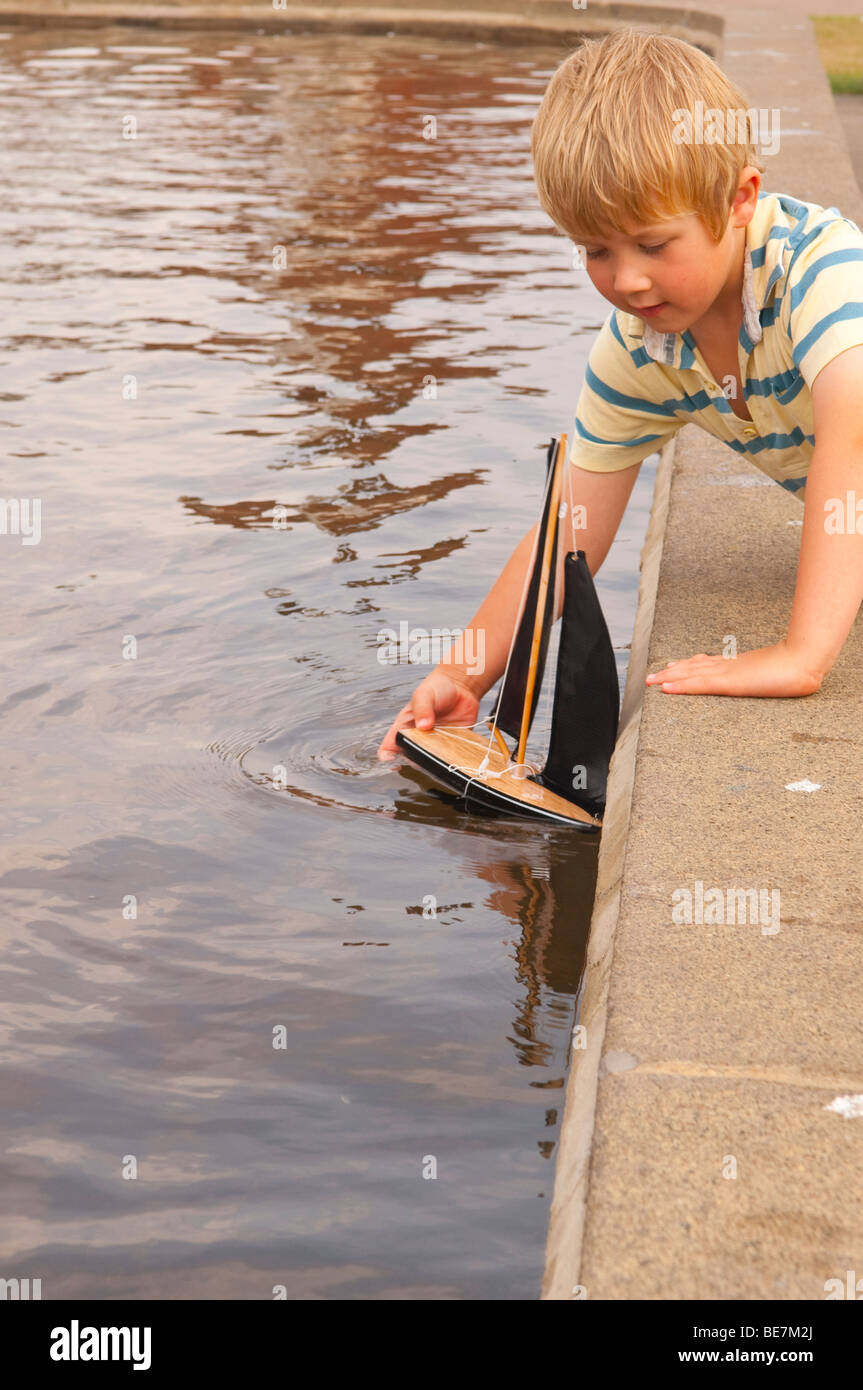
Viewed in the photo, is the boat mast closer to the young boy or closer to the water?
the young boy

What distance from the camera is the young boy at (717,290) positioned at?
278 centimetres

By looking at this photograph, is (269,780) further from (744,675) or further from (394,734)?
(744,675)

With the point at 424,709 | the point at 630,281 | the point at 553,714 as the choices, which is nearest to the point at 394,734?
the point at 424,709

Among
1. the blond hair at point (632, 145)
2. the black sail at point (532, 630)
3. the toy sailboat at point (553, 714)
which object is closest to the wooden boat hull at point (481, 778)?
the toy sailboat at point (553, 714)

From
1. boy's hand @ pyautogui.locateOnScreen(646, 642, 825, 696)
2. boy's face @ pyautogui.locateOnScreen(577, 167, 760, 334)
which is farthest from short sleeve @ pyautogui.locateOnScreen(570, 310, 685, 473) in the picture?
boy's hand @ pyautogui.locateOnScreen(646, 642, 825, 696)

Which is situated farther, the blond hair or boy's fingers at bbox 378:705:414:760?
boy's fingers at bbox 378:705:414:760

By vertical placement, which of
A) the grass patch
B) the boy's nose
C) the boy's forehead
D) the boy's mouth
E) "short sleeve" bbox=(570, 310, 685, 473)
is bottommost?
"short sleeve" bbox=(570, 310, 685, 473)

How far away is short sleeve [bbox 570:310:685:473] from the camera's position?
11.1 ft

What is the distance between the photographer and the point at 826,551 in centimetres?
298

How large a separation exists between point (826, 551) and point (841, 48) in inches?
527

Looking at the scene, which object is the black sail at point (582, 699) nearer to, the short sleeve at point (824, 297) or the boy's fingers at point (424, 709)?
the boy's fingers at point (424, 709)

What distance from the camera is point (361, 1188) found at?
2424 millimetres

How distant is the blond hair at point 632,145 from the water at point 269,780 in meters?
1.30
